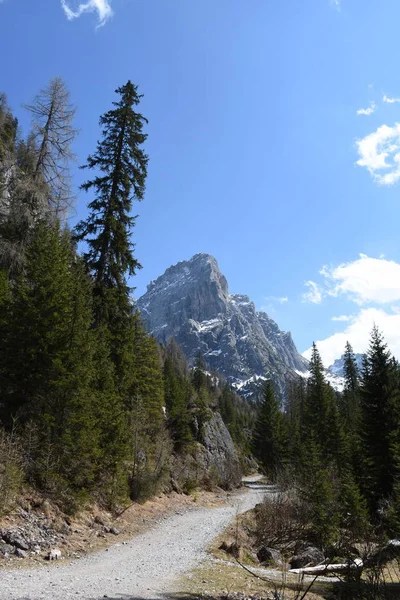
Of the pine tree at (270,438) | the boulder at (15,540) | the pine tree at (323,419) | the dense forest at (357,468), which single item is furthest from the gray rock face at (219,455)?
the boulder at (15,540)

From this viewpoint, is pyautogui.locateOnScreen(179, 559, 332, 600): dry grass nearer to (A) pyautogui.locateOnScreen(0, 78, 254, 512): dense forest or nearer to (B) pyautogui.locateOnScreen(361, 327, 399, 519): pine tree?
(A) pyautogui.locateOnScreen(0, 78, 254, 512): dense forest

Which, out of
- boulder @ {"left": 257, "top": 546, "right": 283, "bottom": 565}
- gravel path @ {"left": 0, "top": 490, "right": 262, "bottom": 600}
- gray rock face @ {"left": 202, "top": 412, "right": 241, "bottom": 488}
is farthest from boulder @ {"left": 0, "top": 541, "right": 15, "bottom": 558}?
gray rock face @ {"left": 202, "top": 412, "right": 241, "bottom": 488}

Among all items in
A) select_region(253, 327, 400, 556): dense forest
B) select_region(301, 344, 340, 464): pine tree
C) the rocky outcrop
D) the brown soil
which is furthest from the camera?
select_region(301, 344, 340, 464): pine tree

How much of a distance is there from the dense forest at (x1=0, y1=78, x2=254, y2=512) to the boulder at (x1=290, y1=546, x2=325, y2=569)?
7348mm

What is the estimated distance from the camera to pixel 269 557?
1366cm

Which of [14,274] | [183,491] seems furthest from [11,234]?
[183,491]

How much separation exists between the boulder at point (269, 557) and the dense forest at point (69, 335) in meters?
6.20

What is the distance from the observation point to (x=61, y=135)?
21.6 m

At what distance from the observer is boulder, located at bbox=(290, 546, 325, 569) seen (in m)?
13.2

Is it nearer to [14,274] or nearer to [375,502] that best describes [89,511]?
[14,274]

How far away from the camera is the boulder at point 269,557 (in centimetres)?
1334

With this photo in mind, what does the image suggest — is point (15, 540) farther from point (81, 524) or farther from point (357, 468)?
point (357, 468)

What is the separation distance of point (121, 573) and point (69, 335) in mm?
7902

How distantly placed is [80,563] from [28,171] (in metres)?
18.8
